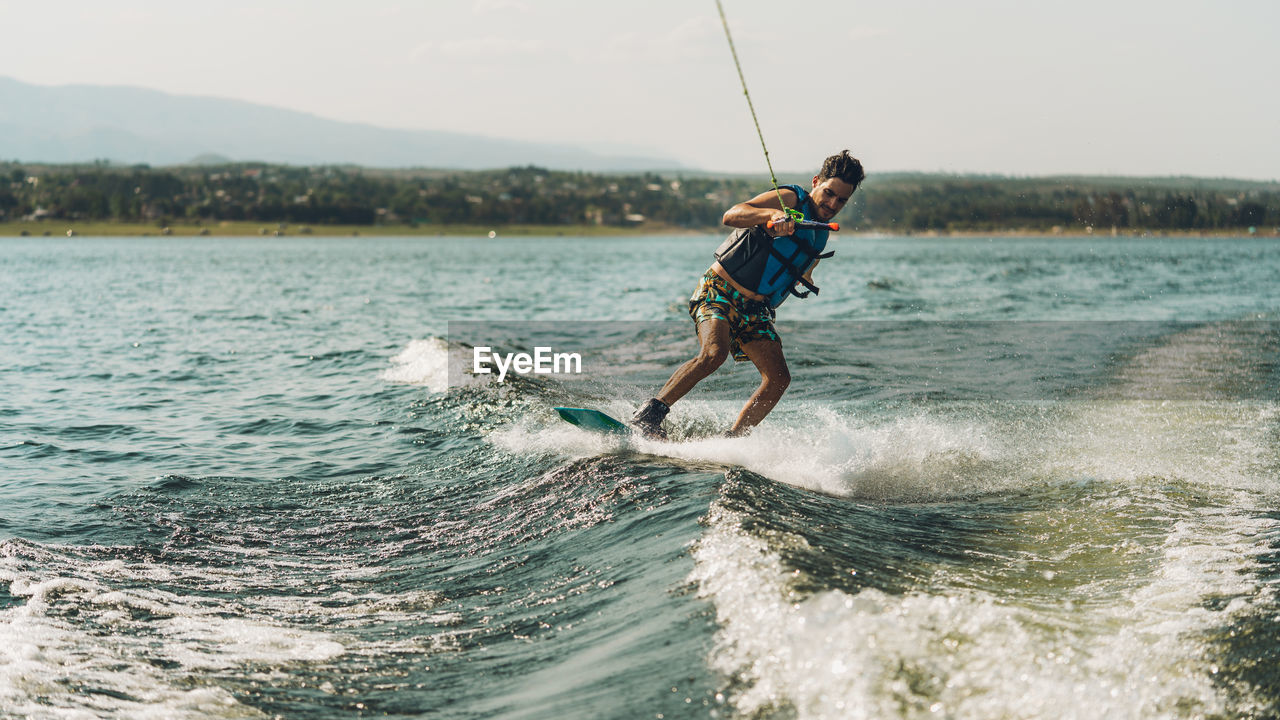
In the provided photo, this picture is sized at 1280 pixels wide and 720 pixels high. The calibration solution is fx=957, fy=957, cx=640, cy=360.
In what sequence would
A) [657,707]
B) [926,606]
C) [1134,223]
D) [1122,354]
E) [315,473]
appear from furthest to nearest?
[1134,223] < [1122,354] < [315,473] < [926,606] < [657,707]

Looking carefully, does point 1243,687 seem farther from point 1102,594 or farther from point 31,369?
point 31,369

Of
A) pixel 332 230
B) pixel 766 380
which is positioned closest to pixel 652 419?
pixel 766 380

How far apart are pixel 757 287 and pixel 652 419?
1.46 metres

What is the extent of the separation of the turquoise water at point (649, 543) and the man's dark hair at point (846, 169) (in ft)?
7.61

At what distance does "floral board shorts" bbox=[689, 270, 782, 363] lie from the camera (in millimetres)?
8383

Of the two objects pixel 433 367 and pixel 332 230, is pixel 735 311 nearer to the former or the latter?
pixel 433 367

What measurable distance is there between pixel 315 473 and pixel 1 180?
8263 inches

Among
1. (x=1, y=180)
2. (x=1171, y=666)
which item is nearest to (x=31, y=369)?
(x=1171, y=666)

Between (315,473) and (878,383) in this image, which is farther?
(878,383)

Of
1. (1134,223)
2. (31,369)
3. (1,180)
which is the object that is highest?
(1,180)

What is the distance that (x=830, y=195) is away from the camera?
8.00 meters

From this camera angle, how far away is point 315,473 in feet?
30.3

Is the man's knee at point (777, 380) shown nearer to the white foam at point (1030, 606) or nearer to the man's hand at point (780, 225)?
the white foam at point (1030, 606)

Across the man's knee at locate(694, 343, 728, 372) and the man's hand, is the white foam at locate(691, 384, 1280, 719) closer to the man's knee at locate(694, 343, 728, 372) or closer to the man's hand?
the man's knee at locate(694, 343, 728, 372)
